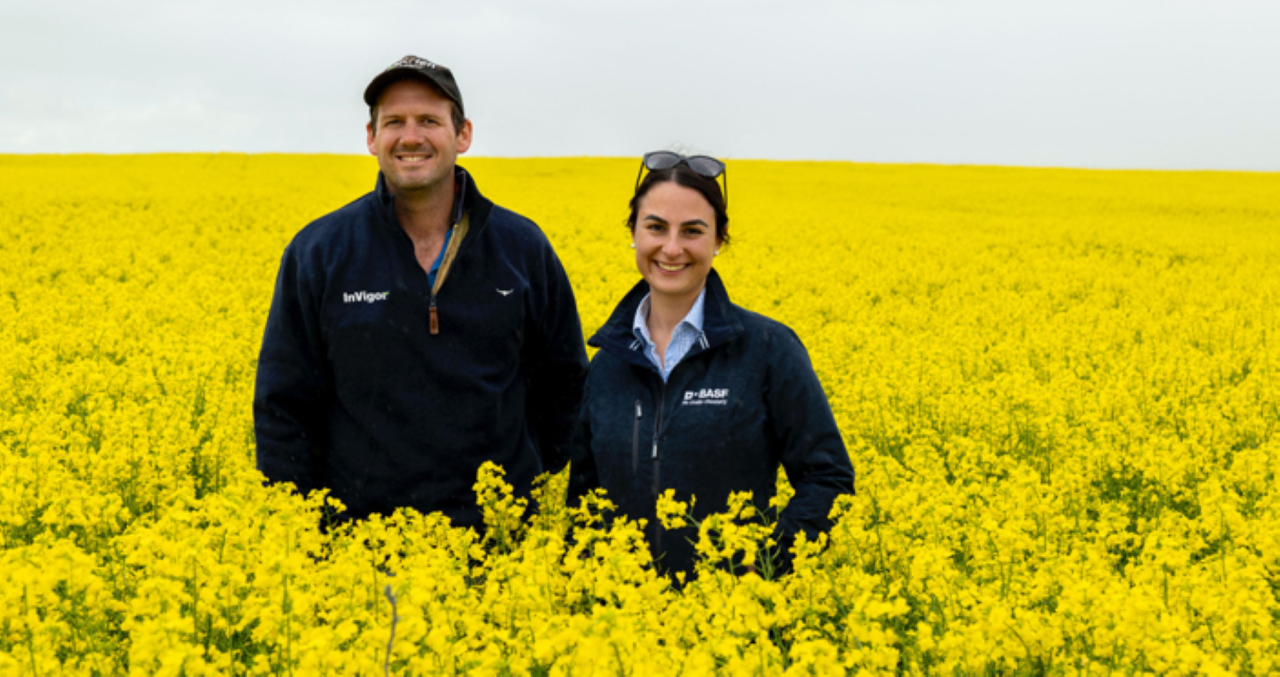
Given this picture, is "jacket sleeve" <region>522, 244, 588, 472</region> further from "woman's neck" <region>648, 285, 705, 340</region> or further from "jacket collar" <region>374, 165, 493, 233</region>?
"woman's neck" <region>648, 285, 705, 340</region>

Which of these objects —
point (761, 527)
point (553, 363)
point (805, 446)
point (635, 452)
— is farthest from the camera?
point (553, 363)

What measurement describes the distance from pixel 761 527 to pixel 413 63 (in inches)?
83.2

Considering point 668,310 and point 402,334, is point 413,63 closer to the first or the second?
point 402,334

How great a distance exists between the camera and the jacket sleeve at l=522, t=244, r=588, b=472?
12.8ft

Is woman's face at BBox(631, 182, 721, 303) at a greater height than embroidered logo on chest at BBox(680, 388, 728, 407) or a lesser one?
greater

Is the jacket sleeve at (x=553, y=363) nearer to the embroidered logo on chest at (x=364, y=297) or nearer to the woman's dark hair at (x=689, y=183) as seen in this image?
the embroidered logo on chest at (x=364, y=297)

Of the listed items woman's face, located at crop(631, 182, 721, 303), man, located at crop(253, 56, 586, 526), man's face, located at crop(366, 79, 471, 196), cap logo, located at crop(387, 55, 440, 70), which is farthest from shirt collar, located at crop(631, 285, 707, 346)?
cap logo, located at crop(387, 55, 440, 70)

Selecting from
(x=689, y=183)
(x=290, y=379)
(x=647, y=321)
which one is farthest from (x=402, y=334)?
(x=689, y=183)

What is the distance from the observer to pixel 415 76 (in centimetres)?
343

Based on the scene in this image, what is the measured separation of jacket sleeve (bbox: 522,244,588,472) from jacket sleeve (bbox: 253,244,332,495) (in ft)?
2.79

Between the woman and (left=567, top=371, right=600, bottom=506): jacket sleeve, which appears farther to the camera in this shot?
(left=567, top=371, right=600, bottom=506): jacket sleeve

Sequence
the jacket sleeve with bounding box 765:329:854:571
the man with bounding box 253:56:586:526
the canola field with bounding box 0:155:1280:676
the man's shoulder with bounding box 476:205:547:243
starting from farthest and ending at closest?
1. the man's shoulder with bounding box 476:205:547:243
2. the man with bounding box 253:56:586:526
3. the jacket sleeve with bounding box 765:329:854:571
4. the canola field with bounding box 0:155:1280:676

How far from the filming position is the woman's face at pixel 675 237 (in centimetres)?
303

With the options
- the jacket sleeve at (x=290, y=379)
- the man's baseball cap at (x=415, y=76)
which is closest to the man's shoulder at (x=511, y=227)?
the man's baseball cap at (x=415, y=76)
